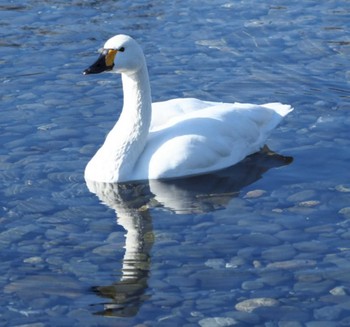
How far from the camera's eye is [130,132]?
10594 millimetres

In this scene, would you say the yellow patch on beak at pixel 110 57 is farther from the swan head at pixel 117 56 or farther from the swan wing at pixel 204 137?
the swan wing at pixel 204 137

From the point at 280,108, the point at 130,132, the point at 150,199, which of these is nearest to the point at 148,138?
the point at 130,132

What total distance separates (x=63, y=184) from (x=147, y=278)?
6.46 ft

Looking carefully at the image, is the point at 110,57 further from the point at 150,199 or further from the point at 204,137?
the point at 150,199

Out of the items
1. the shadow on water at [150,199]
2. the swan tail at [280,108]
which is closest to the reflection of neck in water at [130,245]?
the shadow on water at [150,199]

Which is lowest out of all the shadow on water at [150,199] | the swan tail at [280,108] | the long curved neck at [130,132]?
the shadow on water at [150,199]

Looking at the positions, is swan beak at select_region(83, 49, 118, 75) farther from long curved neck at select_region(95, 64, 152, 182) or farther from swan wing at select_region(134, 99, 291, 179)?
swan wing at select_region(134, 99, 291, 179)

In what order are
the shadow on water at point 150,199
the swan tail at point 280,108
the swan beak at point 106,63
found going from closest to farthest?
the shadow on water at point 150,199 → the swan beak at point 106,63 → the swan tail at point 280,108

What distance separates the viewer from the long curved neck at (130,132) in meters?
10.5

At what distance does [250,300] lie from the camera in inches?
325

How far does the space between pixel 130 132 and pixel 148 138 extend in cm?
21

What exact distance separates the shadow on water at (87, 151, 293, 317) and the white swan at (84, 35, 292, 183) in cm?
10

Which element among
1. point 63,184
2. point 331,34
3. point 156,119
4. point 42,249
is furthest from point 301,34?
point 42,249

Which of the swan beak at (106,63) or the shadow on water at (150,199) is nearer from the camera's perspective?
the shadow on water at (150,199)
